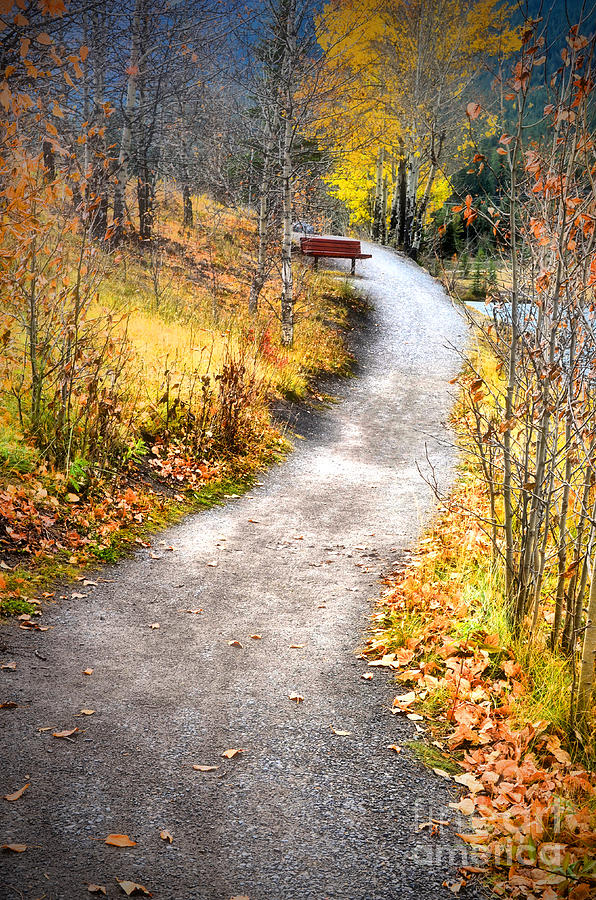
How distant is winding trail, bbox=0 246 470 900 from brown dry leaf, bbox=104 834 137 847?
0.13 ft

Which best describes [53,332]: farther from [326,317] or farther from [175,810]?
[326,317]

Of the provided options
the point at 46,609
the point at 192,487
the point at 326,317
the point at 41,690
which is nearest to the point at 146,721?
the point at 41,690

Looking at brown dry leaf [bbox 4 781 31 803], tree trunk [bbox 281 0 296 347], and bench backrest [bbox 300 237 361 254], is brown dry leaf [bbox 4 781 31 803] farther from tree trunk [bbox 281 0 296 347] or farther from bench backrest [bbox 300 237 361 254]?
bench backrest [bbox 300 237 361 254]

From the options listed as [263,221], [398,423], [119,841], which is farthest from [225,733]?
[263,221]

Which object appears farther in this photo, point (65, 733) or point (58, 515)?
point (58, 515)

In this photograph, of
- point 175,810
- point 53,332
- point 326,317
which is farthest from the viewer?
point 326,317

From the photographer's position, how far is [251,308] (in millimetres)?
14133

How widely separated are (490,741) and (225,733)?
4.68 ft

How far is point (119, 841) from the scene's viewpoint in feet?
8.81

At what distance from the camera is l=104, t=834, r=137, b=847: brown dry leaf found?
2.67 meters

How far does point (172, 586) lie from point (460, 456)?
535cm

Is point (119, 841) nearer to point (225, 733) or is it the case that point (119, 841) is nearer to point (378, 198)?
point (225, 733)

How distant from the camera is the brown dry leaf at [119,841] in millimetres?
2670

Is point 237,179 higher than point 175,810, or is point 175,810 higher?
point 237,179
